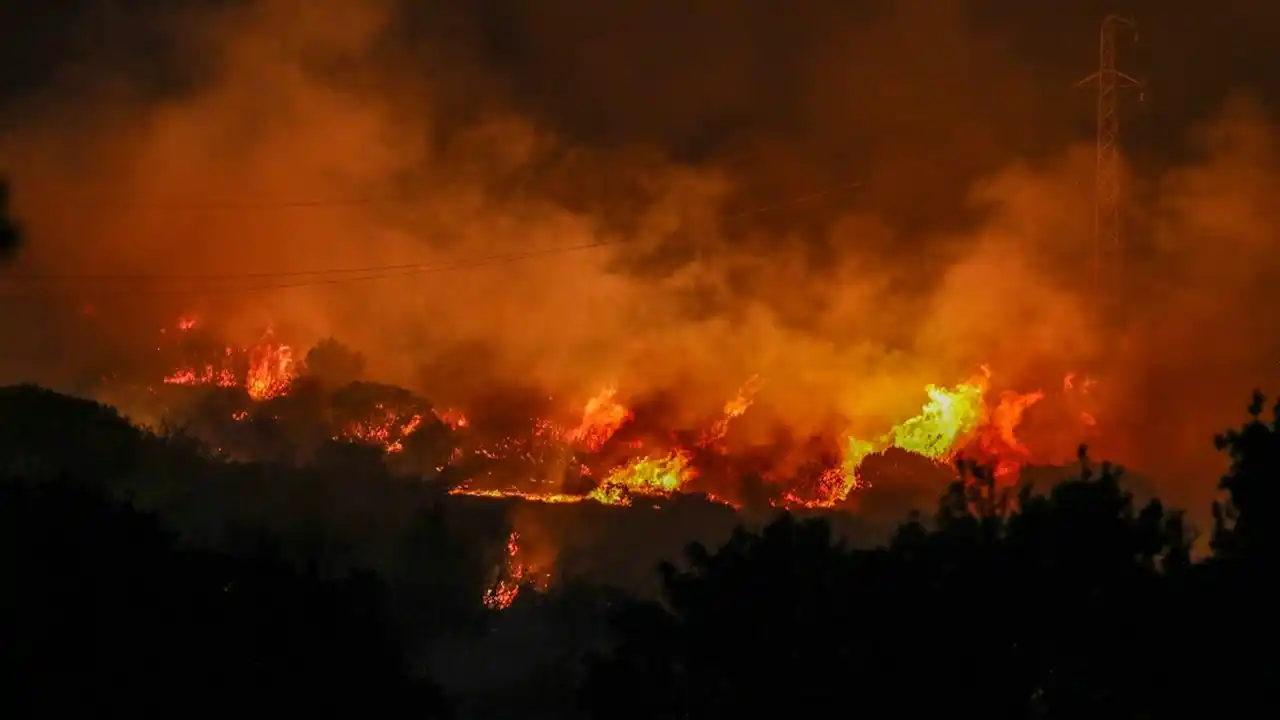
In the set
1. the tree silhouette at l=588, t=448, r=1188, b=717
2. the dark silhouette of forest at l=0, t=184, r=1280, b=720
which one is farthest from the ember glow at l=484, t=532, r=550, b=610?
the tree silhouette at l=588, t=448, r=1188, b=717

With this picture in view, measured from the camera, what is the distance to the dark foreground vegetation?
26.0 metres

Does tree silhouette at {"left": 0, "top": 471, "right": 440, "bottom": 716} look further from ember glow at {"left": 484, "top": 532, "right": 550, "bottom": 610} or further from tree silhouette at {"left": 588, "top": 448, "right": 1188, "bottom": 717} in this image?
ember glow at {"left": 484, "top": 532, "right": 550, "bottom": 610}

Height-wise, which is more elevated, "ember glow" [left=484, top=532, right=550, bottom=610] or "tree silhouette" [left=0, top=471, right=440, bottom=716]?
"ember glow" [left=484, top=532, right=550, bottom=610]

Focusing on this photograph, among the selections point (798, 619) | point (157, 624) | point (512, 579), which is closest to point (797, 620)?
point (798, 619)

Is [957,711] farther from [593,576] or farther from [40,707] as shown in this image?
[593,576]

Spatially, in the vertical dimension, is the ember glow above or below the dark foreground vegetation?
above

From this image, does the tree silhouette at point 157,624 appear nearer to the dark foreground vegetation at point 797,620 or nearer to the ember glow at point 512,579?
the dark foreground vegetation at point 797,620

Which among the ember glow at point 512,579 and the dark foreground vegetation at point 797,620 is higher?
the ember glow at point 512,579

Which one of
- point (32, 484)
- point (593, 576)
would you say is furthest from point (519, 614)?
point (32, 484)

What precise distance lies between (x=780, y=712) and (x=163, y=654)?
11296mm

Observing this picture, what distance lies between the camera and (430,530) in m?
83.9

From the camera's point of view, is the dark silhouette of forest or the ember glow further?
the ember glow

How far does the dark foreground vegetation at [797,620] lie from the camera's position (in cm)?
2597

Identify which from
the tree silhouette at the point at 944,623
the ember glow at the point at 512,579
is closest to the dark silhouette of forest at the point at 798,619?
the tree silhouette at the point at 944,623
